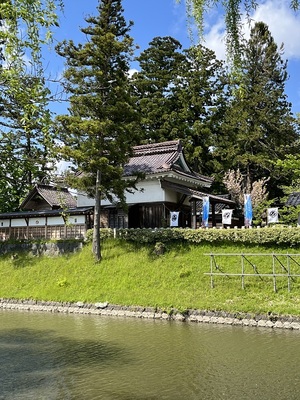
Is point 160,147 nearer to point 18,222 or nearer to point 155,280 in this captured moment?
point 18,222

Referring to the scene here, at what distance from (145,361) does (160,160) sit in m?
17.9

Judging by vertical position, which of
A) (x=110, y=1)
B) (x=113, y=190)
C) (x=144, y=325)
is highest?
(x=110, y=1)

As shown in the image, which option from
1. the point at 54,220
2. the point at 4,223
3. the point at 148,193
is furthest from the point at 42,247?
the point at 148,193

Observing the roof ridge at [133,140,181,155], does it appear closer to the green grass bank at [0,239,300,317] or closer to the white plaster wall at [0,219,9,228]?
the green grass bank at [0,239,300,317]

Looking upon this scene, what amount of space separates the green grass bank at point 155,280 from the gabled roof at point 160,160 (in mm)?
5917

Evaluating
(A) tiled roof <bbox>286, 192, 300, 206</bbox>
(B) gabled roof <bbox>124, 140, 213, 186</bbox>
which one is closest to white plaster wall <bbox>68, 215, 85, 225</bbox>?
(B) gabled roof <bbox>124, 140, 213, 186</bbox>

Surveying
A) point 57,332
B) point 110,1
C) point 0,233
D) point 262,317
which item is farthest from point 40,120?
point 0,233

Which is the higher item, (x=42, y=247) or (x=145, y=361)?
→ (x=42, y=247)

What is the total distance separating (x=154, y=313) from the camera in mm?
Answer: 15992

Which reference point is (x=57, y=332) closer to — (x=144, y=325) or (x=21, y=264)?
(x=144, y=325)

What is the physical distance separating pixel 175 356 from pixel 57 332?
4.99m

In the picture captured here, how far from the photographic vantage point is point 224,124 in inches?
1371

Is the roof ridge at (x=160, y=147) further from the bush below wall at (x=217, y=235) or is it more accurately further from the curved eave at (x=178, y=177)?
the bush below wall at (x=217, y=235)

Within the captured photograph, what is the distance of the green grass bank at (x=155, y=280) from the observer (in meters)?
15.7
